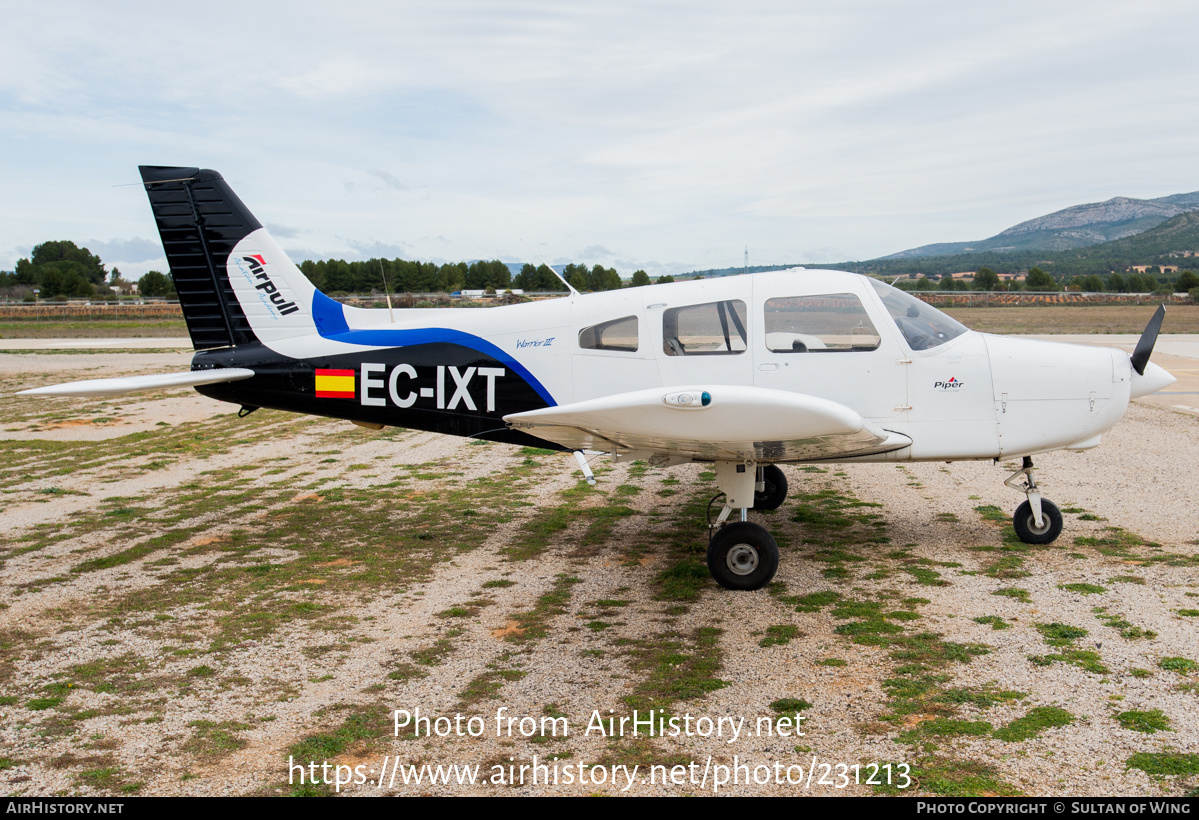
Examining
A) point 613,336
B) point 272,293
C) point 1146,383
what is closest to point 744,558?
point 613,336

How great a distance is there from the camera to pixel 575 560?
23.9ft

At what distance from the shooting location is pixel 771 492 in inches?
351

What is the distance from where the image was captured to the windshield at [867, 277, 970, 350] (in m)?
6.70

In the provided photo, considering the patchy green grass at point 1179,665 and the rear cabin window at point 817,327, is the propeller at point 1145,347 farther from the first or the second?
the patchy green grass at point 1179,665

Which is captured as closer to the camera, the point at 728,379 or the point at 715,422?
the point at 715,422

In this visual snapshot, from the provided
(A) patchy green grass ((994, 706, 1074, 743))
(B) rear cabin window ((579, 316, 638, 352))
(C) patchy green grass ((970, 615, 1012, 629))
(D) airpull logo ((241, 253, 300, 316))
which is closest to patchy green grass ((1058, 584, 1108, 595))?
(C) patchy green grass ((970, 615, 1012, 629))

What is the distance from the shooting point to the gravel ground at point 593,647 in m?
3.81

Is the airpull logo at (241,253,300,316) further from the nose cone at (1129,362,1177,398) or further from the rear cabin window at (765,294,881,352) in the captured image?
the nose cone at (1129,362,1177,398)

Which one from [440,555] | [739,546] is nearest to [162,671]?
[440,555]

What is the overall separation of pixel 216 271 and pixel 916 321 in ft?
22.9

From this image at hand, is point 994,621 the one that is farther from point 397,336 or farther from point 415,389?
point 397,336

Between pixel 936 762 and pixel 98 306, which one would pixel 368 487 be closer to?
pixel 936 762

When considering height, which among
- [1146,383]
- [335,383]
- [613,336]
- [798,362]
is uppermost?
[613,336]

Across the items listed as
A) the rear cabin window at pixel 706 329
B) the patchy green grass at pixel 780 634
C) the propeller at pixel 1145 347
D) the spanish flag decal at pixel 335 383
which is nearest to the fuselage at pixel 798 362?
the rear cabin window at pixel 706 329
